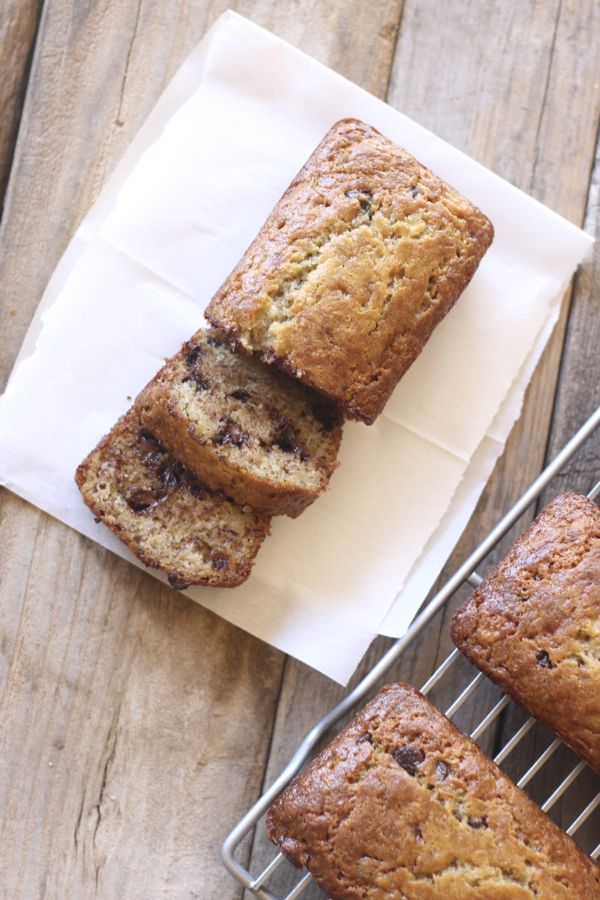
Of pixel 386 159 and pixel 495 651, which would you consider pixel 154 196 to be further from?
pixel 495 651

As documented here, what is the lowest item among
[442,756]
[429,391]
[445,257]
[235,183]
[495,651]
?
[442,756]

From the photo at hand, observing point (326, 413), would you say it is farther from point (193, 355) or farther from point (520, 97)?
point (520, 97)

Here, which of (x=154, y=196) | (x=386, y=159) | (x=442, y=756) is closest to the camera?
(x=442, y=756)

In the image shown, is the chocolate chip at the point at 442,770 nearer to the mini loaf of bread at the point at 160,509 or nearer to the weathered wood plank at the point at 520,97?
the mini loaf of bread at the point at 160,509

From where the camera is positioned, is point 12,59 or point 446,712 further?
point 12,59

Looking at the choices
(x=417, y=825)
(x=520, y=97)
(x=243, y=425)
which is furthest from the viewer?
(x=520, y=97)

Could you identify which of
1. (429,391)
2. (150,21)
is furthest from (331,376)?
(150,21)

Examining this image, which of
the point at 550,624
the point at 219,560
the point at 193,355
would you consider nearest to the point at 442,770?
the point at 550,624
